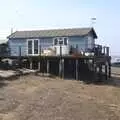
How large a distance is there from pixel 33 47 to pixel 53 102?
18230mm

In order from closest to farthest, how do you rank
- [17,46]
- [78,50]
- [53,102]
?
[53,102]
[78,50]
[17,46]

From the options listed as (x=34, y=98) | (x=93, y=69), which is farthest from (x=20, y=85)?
(x=93, y=69)

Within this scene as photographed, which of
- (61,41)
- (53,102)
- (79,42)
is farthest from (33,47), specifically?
(53,102)

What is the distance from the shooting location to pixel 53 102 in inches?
789

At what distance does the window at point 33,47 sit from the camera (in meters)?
37.5

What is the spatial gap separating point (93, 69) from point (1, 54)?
30.6ft

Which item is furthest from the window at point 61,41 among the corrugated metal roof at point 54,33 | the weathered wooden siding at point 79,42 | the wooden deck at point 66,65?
the wooden deck at point 66,65

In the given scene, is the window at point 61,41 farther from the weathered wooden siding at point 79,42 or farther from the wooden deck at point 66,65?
the wooden deck at point 66,65

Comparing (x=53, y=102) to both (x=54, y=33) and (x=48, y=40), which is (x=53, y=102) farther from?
(x=54, y=33)

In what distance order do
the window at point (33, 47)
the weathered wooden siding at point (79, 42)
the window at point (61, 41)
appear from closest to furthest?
the weathered wooden siding at point (79, 42)
the window at point (61, 41)
the window at point (33, 47)

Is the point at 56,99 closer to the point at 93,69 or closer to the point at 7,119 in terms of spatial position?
the point at 7,119

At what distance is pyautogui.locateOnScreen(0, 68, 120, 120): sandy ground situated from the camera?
17000 mm

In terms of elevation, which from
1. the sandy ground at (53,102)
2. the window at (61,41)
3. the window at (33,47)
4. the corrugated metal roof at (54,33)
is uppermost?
the corrugated metal roof at (54,33)

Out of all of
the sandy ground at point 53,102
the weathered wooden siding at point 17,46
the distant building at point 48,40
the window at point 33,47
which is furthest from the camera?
the weathered wooden siding at point 17,46
